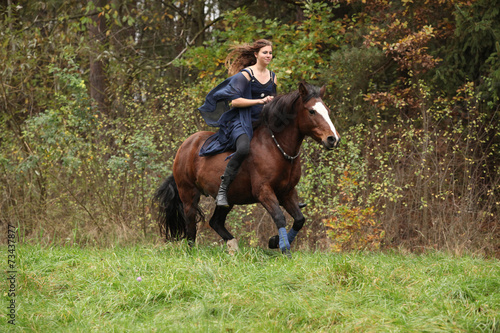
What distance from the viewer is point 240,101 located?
6969mm

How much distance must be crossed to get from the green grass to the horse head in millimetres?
1389

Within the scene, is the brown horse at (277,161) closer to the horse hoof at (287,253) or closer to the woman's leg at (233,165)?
the horse hoof at (287,253)

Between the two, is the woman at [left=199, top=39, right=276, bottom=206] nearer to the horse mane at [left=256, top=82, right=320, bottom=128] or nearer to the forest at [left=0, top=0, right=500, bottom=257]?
the horse mane at [left=256, top=82, right=320, bottom=128]

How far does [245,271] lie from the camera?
597 centimetres

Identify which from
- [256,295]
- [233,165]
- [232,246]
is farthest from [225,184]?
[256,295]

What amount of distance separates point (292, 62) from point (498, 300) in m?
7.86

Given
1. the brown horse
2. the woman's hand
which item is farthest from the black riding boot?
the woman's hand

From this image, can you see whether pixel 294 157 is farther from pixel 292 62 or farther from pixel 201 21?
pixel 201 21

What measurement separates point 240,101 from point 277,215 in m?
1.50

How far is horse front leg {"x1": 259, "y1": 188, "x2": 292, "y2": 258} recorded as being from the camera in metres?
6.59

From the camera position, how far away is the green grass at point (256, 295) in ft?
14.9

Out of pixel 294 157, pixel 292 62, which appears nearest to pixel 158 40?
pixel 292 62

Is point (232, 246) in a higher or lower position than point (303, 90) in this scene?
lower

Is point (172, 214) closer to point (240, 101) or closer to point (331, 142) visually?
point (240, 101)
